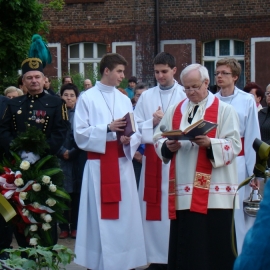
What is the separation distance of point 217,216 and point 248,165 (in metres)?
1.48

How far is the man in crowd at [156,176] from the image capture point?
7551 mm

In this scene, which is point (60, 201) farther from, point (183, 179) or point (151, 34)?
point (151, 34)

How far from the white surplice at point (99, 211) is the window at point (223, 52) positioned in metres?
15.7

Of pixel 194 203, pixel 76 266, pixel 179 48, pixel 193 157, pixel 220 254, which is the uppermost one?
pixel 179 48

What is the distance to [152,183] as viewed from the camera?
298 inches

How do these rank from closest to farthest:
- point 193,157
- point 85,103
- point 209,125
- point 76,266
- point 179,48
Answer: point 209,125 < point 193,157 < point 85,103 < point 76,266 < point 179,48

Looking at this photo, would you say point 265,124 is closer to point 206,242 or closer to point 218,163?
point 218,163

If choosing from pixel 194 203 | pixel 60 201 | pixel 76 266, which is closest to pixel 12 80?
pixel 76 266

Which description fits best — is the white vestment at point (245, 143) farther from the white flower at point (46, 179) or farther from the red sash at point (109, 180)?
the white flower at point (46, 179)

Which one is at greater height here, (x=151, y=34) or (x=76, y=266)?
(x=151, y=34)

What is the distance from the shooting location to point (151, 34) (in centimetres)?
2339

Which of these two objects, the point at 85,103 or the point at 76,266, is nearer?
the point at 85,103

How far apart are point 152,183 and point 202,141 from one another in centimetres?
182

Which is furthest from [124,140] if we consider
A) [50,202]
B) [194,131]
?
[194,131]
